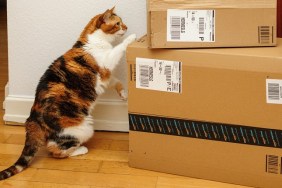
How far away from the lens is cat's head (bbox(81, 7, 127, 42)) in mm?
1822

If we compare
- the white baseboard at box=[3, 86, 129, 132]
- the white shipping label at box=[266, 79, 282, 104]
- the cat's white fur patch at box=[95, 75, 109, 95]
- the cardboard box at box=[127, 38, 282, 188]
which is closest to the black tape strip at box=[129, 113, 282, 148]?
the cardboard box at box=[127, 38, 282, 188]

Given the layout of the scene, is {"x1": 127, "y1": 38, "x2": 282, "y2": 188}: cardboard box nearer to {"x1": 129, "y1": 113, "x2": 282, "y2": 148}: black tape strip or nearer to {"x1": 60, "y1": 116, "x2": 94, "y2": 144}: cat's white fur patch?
{"x1": 129, "y1": 113, "x2": 282, "y2": 148}: black tape strip

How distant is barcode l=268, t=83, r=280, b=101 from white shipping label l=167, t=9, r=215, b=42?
0.24 m

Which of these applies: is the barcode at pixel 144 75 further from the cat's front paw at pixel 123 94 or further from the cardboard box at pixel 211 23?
the cat's front paw at pixel 123 94

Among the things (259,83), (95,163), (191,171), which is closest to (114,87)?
(95,163)

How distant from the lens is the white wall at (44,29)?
194 centimetres

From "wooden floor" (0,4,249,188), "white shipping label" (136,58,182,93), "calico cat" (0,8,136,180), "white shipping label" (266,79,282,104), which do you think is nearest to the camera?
"white shipping label" (266,79,282,104)

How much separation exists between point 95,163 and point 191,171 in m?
0.40

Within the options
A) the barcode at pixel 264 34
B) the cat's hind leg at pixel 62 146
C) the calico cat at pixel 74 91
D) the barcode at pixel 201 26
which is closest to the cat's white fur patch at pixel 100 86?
the calico cat at pixel 74 91

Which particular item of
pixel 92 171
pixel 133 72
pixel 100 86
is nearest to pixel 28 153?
pixel 92 171

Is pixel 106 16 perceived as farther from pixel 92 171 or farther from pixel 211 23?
pixel 92 171

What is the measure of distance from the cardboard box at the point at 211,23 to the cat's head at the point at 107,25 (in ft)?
1.26

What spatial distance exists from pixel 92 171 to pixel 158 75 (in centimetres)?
48

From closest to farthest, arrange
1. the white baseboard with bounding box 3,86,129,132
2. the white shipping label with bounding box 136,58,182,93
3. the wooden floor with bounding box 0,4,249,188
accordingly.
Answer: the white shipping label with bounding box 136,58,182,93 < the wooden floor with bounding box 0,4,249,188 < the white baseboard with bounding box 3,86,129,132
